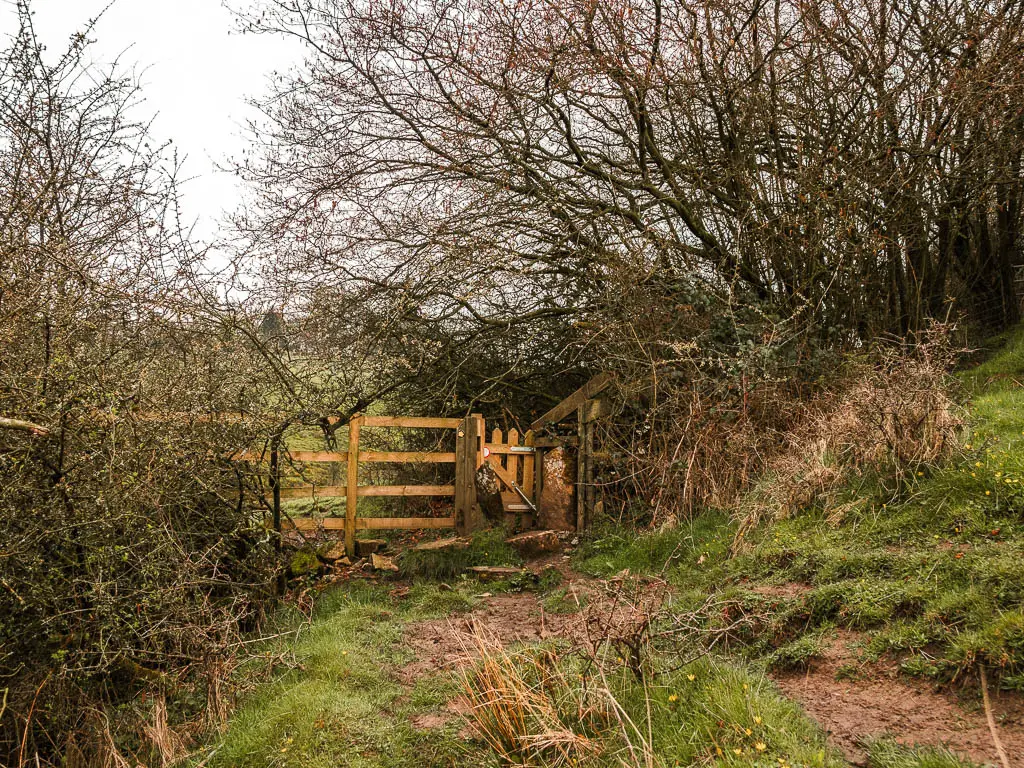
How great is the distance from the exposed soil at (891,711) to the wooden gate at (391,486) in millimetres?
5937

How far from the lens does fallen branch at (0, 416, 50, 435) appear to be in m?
3.55

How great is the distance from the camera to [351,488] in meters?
9.15

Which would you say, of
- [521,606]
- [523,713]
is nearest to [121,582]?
[523,713]

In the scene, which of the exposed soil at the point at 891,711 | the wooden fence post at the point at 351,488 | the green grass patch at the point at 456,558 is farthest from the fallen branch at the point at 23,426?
the wooden fence post at the point at 351,488

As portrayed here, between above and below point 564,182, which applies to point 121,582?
below

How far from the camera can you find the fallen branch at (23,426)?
3549 mm

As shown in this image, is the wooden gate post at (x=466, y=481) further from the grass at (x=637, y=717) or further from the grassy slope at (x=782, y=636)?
the grass at (x=637, y=717)

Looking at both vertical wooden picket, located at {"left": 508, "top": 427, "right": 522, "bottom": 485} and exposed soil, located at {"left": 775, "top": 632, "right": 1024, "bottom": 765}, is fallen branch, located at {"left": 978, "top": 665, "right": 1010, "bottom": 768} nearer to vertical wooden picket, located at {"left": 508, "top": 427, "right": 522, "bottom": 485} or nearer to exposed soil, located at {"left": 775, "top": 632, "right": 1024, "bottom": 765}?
exposed soil, located at {"left": 775, "top": 632, "right": 1024, "bottom": 765}

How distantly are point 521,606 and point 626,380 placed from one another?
3397 mm

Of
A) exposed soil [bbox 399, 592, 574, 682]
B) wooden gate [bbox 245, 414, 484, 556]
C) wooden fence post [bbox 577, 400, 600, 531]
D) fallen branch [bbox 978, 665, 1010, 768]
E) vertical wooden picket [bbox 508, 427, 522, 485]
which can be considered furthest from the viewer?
vertical wooden picket [bbox 508, 427, 522, 485]

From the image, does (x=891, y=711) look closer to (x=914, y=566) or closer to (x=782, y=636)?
(x=782, y=636)

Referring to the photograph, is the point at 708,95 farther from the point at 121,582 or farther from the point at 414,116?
the point at 121,582

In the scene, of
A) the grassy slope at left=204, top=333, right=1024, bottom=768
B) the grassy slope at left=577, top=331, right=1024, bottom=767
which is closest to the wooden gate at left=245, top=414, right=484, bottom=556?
the grassy slope at left=204, top=333, right=1024, bottom=768

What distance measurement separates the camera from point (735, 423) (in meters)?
7.84
